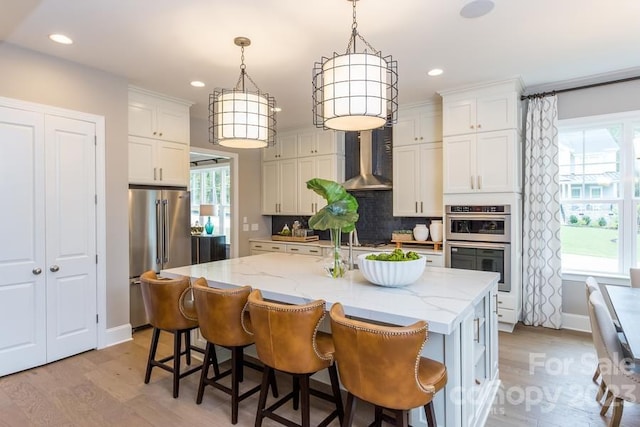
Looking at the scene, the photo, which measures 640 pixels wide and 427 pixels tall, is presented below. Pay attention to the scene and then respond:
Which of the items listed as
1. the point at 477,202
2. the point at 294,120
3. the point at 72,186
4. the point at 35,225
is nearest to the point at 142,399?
the point at 35,225

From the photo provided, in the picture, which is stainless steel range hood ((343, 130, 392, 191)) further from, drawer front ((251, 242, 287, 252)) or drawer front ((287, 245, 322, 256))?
drawer front ((251, 242, 287, 252))

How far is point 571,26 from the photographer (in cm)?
268

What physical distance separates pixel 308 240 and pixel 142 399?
3.30 metres

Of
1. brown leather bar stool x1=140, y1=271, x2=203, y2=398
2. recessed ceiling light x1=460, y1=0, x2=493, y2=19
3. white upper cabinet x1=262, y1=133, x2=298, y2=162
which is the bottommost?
brown leather bar stool x1=140, y1=271, x2=203, y2=398

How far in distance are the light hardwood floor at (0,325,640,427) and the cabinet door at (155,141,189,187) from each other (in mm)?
2001

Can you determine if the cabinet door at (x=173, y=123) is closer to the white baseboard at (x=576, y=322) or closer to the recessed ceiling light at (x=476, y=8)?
the recessed ceiling light at (x=476, y=8)

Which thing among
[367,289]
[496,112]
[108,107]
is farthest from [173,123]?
[496,112]

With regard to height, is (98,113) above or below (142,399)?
above

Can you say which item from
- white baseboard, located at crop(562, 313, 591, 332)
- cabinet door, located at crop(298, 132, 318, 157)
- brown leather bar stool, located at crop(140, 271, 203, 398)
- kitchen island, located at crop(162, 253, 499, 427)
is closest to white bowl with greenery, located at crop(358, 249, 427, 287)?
kitchen island, located at crop(162, 253, 499, 427)

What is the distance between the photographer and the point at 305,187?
18.7 feet

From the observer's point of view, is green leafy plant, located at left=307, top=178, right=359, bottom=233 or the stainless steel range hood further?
the stainless steel range hood

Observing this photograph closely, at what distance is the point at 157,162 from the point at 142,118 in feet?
1.68

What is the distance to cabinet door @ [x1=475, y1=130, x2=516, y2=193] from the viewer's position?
3772 millimetres

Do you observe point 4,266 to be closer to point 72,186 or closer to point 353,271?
point 72,186
